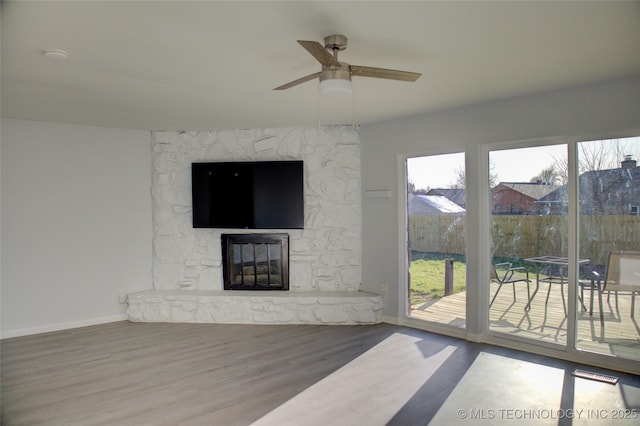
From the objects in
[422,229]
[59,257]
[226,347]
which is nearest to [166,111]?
[59,257]

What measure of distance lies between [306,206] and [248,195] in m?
0.77

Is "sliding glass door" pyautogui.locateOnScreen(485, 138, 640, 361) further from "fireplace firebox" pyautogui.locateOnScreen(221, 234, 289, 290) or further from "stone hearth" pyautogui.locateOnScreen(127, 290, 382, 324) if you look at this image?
"fireplace firebox" pyautogui.locateOnScreen(221, 234, 289, 290)

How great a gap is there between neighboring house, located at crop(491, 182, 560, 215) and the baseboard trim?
479 cm

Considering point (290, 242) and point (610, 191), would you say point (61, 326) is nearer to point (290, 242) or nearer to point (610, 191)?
point (290, 242)

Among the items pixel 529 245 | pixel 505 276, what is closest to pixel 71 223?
pixel 505 276

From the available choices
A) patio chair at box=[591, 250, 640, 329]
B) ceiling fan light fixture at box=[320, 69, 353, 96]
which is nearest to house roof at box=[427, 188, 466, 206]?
patio chair at box=[591, 250, 640, 329]

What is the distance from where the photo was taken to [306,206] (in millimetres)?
5559

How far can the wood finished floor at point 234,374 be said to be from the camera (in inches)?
115

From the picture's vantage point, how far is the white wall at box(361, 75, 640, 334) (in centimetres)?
367

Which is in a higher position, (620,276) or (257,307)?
(620,276)

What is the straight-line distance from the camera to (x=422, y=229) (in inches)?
198

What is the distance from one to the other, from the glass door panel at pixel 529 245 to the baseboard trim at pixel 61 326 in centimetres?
457

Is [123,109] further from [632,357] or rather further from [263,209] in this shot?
[632,357]

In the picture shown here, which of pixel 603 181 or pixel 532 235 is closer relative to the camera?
pixel 603 181
